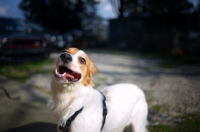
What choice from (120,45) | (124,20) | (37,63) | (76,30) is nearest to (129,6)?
(124,20)

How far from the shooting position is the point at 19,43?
7.29 meters

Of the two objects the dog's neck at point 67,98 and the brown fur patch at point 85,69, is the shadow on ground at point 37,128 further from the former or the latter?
the brown fur patch at point 85,69

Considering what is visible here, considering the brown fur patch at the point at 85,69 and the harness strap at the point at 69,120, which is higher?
the brown fur patch at the point at 85,69

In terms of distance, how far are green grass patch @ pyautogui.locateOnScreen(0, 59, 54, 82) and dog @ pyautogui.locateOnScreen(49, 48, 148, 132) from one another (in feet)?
13.9

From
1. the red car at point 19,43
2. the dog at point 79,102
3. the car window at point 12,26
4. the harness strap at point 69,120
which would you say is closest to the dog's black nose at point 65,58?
the dog at point 79,102

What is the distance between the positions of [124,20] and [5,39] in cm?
1783

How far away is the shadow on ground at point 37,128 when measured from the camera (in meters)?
3.10

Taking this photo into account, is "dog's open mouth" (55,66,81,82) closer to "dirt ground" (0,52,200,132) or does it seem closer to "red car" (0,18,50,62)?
"dirt ground" (0,52,200,132)

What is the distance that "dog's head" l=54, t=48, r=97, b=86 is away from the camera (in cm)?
206

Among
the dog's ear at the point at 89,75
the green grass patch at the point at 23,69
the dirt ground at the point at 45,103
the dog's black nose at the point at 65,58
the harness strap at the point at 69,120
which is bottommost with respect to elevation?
the green grass patch at the point at 23,69

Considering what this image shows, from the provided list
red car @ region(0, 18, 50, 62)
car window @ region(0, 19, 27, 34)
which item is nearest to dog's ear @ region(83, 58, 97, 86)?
red car @ region(0, 18, 50, 62)

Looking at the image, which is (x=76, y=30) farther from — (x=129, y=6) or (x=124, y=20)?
(x=129, y=6)

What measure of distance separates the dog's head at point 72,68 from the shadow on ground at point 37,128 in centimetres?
140

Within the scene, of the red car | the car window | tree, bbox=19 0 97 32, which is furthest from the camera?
tree, bbox=19 0 97 32
